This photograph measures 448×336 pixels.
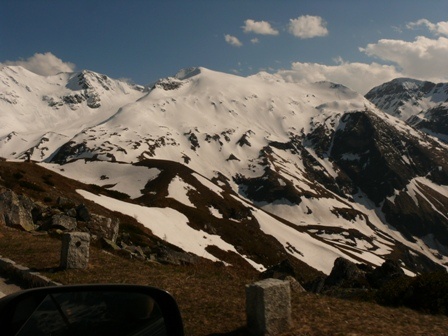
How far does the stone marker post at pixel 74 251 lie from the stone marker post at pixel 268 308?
856cm

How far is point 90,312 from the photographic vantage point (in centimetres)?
435

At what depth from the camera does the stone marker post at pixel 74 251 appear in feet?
50.4

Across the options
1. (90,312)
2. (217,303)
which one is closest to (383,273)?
(217,303)

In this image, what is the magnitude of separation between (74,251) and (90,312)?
12.1 metres

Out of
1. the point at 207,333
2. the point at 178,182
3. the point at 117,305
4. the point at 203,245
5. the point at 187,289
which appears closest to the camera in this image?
the point at 117,305

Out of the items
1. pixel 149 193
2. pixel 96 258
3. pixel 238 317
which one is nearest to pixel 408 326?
pixel 238 317

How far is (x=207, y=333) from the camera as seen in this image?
9.68 meters

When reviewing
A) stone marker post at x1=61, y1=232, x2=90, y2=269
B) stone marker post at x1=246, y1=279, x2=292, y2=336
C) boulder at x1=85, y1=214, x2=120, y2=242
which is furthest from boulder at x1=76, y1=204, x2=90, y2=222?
stone marker post at x1=246, y1=279, x2=292, y2=336

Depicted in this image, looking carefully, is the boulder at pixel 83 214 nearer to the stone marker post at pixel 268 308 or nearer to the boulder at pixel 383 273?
the stone marker post at pixel 268 308

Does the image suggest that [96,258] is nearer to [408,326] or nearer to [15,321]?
[408,326]

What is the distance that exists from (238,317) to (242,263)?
171 feet

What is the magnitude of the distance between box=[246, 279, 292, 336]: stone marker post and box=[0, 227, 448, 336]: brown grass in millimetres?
297

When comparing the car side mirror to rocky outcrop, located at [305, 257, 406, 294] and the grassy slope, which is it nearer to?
the grassy slope

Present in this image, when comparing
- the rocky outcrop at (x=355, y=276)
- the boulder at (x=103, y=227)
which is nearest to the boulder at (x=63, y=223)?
the boulder at (x=103, y=227)
